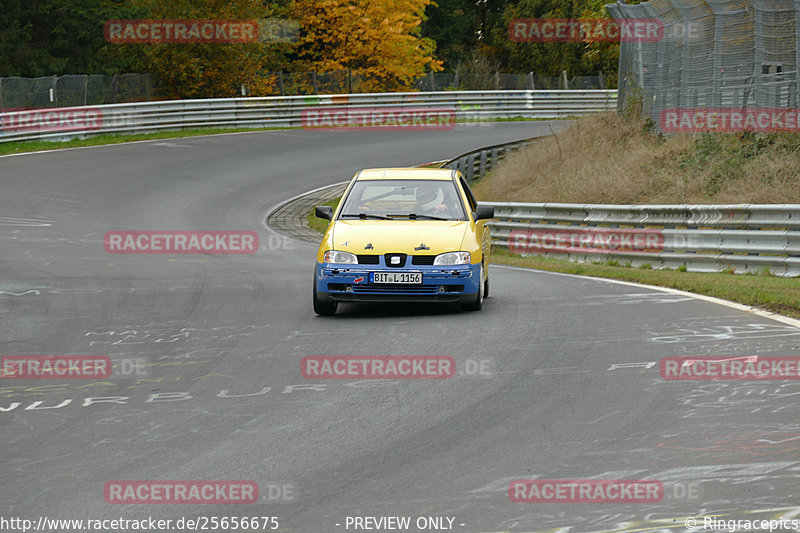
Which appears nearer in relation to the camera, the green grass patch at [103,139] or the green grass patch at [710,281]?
the green grass patch at [710,281]

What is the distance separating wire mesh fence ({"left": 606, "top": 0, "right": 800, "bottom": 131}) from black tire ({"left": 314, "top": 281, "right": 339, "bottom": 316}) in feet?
43.7

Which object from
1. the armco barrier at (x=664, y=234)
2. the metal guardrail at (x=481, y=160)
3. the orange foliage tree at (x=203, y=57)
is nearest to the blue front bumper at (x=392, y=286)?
the armco barrier at (x=664, y=234)

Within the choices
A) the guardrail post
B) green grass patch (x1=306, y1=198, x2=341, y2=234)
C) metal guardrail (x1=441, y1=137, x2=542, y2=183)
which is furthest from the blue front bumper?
the guardrail post

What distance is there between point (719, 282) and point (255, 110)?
2897cm

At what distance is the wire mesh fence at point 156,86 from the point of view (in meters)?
37.8

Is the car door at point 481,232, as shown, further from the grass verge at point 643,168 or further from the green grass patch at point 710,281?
the grass verge at point 643,168

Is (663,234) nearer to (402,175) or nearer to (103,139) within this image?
(402,175)

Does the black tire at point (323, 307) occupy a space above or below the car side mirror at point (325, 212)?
below

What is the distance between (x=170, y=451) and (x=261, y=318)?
525 centimetres

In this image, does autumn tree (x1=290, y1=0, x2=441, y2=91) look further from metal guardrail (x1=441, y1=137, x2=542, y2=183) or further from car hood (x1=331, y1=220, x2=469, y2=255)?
car hood (x1=331, y1=220, x2=469, y2=255)

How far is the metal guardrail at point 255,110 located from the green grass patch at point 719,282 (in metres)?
14.1

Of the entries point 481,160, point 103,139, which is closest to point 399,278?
point 481,160

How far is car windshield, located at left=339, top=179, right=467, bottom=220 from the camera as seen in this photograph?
1286 cm

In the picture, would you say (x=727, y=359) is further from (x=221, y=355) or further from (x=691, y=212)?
(x=691, y=212)
